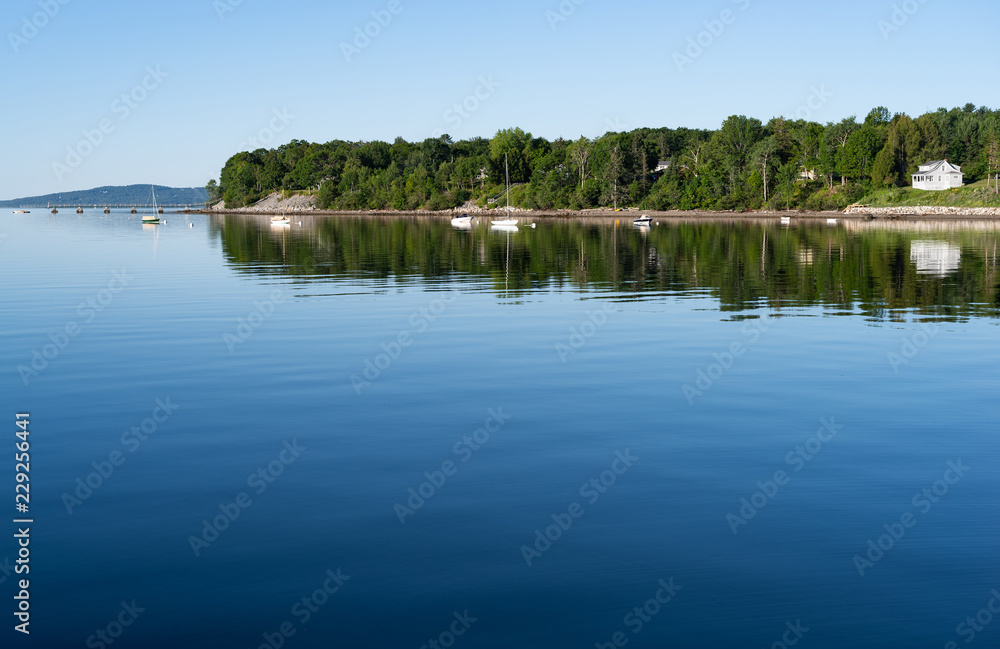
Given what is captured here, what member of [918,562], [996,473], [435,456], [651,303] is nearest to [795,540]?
[918,562]

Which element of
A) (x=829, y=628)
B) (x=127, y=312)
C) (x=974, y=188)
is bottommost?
(x=829, y=628)

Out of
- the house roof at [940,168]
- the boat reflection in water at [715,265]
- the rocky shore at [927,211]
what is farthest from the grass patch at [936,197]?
the boat reflection in water at [715,265]

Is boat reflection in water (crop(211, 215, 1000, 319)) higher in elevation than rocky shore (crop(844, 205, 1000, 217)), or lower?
lower

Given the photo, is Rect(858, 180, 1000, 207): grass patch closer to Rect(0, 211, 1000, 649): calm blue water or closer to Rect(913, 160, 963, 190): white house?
Rect(913, 160, 963, 190): white house

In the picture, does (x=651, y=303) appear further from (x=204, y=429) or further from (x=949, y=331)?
(x=204, y=429)

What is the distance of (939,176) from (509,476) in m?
198

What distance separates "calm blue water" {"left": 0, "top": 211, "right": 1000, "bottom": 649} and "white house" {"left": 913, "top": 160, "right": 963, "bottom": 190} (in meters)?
170

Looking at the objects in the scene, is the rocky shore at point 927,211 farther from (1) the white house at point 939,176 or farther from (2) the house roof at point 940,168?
(2) the house roof at point 940,168

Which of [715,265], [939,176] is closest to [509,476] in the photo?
[715,265]

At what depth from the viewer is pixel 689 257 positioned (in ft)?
227

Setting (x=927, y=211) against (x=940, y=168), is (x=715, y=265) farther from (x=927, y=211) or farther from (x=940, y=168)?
(x=940, y=168)

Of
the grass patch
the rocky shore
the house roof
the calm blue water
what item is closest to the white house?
the house roof

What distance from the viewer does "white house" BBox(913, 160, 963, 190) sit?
185 meters

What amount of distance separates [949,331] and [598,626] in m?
25.7
